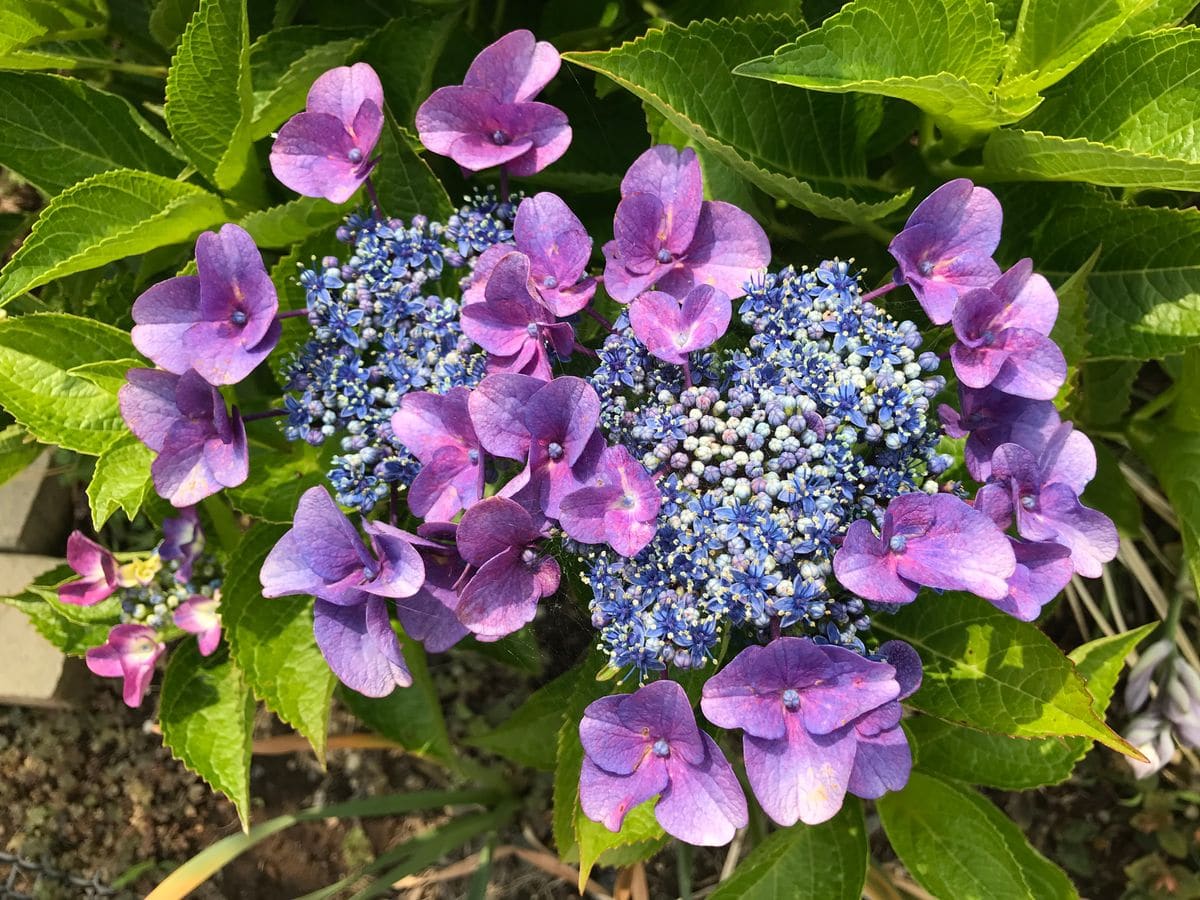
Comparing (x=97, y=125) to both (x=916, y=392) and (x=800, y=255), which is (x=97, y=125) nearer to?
(x=800, y=255)

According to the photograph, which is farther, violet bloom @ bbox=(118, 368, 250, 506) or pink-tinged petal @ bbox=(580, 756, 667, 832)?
violet bloom @ bbox=(118, 368, 250, 506)

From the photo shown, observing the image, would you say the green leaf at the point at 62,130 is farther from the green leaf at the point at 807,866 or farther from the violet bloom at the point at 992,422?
the green leaf at the point at 807,866

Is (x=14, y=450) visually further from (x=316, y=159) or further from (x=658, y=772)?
(x=658, y=772)

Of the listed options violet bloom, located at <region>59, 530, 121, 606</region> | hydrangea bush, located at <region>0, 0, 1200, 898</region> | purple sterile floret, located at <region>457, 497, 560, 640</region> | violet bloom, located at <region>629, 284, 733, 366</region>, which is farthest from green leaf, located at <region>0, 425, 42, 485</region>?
violet bloom, located at <region>629, 284, 733, 366</region>

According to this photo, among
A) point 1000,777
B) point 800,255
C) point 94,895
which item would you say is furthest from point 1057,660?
point 94,895

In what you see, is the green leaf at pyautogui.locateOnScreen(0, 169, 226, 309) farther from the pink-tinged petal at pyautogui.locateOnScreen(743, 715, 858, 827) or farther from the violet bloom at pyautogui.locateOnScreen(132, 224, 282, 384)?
the pink-tinged petal at pyautogui.locateOnScreen(743, 715, 858, 827)

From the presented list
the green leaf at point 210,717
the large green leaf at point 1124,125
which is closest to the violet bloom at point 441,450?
the green leaf at point 210,717
